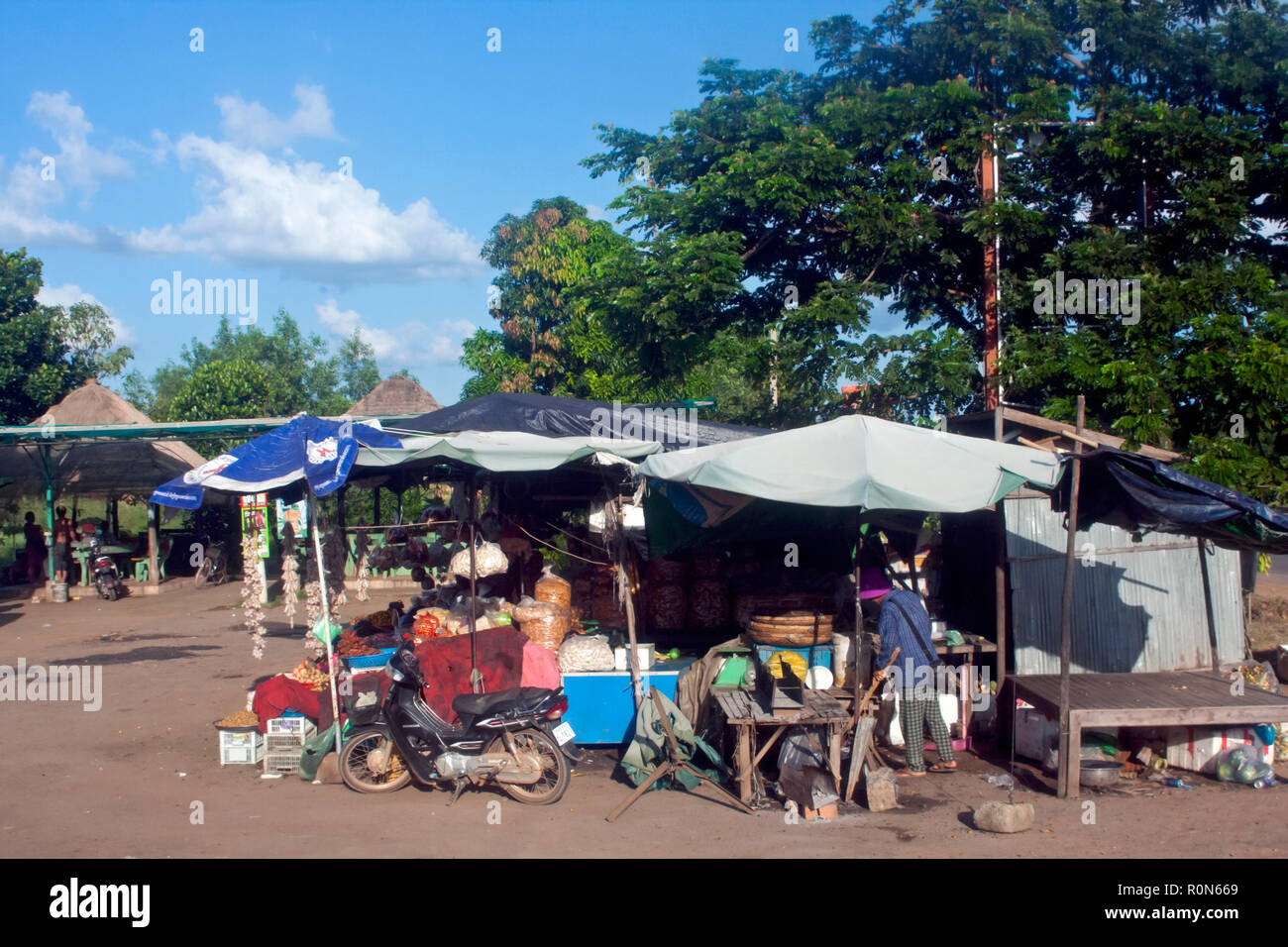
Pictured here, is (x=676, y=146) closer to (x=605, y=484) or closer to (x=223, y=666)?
(x=605, y=484)

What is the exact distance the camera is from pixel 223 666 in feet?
41.3

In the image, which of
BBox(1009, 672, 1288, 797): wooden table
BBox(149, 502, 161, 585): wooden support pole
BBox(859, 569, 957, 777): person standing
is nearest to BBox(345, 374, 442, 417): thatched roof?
BBox(149, 502, 161, 585): wooden support pole

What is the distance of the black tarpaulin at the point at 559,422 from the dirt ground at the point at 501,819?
331 cm

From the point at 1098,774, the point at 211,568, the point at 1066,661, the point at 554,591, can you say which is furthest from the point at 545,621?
the point at 211,568

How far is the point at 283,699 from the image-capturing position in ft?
25.3

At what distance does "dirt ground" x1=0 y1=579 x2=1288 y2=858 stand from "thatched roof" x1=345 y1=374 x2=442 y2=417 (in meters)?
15.6

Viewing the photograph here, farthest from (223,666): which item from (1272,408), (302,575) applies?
(1272,408)

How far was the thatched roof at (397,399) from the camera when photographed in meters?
24.1

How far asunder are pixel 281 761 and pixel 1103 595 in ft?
23.8

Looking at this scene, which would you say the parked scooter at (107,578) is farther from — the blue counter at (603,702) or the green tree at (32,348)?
the blue counter at (603,702)

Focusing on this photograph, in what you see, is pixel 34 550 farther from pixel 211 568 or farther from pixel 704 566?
pixel 704 566

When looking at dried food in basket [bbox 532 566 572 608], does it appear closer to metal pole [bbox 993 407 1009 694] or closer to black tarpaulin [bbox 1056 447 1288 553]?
metal pole [bbox 993 407 1009 694]
